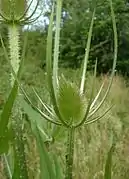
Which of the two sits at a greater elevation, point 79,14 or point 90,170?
point 79,14

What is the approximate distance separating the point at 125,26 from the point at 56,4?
784 cm

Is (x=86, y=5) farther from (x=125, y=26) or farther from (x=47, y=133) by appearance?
(x=47, y=133)

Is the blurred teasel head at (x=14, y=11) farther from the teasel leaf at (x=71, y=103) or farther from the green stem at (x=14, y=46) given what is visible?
the teasel leaf at (x=71, y=103)

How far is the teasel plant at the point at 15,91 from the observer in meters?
0.72

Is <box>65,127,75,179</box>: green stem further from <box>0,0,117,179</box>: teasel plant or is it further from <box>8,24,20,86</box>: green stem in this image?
<box>8,24,20,86</box>: green stem

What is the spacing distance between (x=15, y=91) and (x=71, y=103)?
0.28 feet

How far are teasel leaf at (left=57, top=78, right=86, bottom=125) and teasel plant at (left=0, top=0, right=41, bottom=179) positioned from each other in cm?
7

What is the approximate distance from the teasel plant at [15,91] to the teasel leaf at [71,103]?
2.7 inches

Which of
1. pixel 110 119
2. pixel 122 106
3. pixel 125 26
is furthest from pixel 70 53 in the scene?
pixel 110 119

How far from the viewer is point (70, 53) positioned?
935cm

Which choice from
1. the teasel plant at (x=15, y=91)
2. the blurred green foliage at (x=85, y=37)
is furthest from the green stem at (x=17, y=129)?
the blurred green foliage at (x=85, y=37)

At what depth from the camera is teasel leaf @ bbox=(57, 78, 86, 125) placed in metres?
0.68

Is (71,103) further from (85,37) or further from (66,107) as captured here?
(85,37)

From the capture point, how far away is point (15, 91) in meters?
0.72
